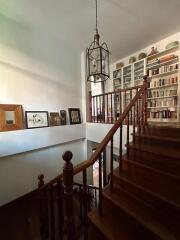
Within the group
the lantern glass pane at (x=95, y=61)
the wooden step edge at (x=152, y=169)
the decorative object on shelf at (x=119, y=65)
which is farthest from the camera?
the decorative object on shelf at (x=119, y=65)

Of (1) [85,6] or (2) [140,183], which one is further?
(1) [85,6]

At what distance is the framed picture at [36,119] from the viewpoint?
3.14 meters

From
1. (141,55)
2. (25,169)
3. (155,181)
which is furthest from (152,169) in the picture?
(141,55)

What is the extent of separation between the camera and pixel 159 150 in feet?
7.30

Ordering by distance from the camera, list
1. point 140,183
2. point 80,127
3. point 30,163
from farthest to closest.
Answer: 1. point 80,127
2. point 30,163
3. point 140,183

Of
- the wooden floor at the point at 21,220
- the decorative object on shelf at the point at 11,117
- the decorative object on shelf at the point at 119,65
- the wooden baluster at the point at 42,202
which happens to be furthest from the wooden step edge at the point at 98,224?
the decorative object on shelf at the point at 119,65

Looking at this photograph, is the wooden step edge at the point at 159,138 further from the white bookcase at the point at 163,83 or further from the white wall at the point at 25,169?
the white wall at the point at 25,169

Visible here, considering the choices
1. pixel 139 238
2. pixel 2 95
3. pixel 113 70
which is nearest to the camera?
pixel 139 238

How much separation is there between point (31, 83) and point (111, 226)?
112 inches

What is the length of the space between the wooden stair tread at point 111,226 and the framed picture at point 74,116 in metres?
2.49

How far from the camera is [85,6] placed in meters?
2.56

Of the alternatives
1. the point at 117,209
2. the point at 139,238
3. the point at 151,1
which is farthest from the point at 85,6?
the point at 139,238

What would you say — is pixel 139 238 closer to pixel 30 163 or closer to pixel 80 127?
pixel 30 163

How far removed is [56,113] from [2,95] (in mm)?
1205
